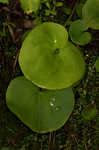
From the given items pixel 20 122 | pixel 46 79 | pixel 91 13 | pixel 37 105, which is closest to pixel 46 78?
pixel 46 79

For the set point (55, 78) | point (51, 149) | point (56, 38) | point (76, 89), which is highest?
point (56, 38)

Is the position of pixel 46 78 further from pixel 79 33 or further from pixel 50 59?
pixel 79 33

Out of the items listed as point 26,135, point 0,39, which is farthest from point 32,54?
point 26,135

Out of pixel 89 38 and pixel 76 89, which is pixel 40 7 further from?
pixel 76 89

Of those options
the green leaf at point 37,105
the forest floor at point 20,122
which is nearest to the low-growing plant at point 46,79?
the green leaf at point 37,105

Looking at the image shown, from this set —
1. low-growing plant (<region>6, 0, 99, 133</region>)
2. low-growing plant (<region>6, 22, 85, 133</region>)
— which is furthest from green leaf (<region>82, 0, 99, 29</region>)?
low-growing plant (<region>6, 22, 85, 133</region>)

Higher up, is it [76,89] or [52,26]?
[52,26]
